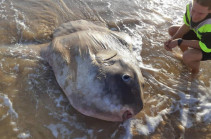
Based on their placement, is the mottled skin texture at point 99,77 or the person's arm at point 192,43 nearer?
the mottled skin texture at point 99,77

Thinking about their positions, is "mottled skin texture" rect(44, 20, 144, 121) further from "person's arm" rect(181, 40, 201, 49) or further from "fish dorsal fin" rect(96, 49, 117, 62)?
"person's arm" rect(181, 40, 201, 49)

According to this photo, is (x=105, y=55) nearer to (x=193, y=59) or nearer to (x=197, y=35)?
(x=193, y=59)

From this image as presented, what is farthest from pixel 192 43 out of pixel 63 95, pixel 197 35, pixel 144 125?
pixel 63 95

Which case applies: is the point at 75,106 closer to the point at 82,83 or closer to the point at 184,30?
the point at 82,83

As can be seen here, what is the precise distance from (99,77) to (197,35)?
6.90ft

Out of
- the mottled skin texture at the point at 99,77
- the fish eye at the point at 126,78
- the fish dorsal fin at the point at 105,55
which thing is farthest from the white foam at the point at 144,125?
the fish dorsal fin at the point at 105,55

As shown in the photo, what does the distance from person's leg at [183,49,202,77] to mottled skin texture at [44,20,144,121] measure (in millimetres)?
1192

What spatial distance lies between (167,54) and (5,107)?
9.61ft

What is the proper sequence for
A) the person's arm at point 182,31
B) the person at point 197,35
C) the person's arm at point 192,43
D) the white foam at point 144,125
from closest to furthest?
1. the white foam at point 144,125
2. the person at point 197,35
3. the person's arm at point 192,43
4. the person's arm at point 182,31

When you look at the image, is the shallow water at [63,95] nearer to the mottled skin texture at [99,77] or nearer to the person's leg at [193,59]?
the person's leg at [193,59]

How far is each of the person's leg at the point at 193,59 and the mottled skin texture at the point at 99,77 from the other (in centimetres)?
119

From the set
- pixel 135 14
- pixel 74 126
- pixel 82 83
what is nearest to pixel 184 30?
pixel 135 14

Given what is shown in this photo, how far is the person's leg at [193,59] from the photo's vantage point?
347 cm

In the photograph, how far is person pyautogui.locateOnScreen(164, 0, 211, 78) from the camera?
3.14 metres
